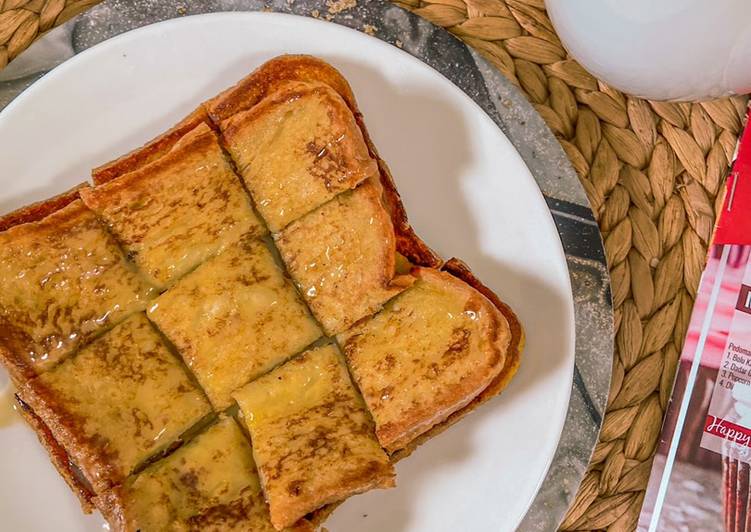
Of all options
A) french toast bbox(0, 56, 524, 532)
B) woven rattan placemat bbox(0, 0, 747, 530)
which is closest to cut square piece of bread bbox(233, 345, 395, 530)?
french toast bbox(0, 56, 524, 532)

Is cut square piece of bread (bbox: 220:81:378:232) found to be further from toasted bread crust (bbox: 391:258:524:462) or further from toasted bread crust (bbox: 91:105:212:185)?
toasted bread crust (bbox: 391:258:524:462)

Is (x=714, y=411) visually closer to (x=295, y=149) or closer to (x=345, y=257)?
(x=345, y=257)

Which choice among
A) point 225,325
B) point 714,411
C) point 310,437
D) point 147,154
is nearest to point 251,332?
point 225,325

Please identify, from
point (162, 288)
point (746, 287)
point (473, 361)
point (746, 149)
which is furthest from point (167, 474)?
point (746, 149)

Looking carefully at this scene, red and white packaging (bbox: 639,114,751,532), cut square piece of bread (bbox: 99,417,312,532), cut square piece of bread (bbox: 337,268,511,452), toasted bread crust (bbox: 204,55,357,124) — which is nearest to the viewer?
cut square piece of bread (bbox: 99,417,312,532)

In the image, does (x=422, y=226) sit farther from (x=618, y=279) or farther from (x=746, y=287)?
(x=746, y=287)
